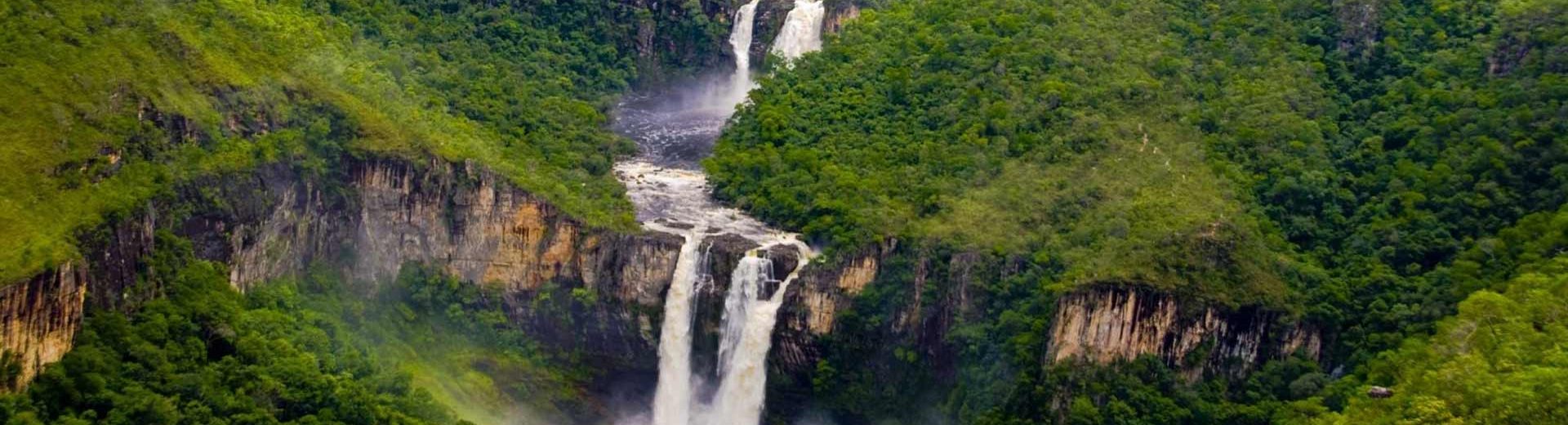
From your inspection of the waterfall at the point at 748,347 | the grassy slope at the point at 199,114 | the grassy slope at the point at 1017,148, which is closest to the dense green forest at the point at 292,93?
the grassy slope at the point at 199,114

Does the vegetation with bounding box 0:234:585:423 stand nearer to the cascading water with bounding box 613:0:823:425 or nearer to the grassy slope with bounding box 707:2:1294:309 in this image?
the cascading water with bounding box 613:0:823:425

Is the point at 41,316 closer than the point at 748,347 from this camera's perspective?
Yes

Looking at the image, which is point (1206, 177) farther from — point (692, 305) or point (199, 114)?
point (199, 114)

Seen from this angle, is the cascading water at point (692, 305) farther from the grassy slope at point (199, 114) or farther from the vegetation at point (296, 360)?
the vegetation at point (296, 360)

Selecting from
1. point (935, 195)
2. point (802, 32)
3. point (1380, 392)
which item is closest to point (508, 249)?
point (935, 195)

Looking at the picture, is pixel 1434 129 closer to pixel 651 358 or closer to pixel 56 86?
pixel 651 358

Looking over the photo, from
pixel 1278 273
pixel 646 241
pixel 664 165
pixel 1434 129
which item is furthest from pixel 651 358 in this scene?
pixel 1434 129
